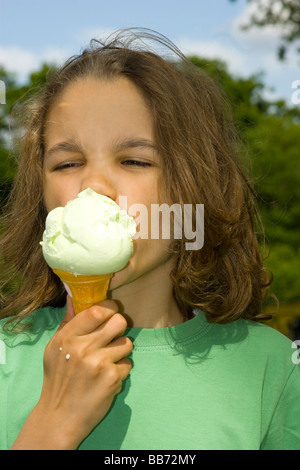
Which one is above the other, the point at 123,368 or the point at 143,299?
the point at 143,299

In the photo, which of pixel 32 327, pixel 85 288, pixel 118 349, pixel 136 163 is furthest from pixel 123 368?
pixel 136 163

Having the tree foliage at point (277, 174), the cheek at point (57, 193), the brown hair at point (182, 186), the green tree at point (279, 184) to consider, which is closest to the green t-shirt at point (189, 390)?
the brown hair at point (182, 186)

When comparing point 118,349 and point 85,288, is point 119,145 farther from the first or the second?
point 118,349

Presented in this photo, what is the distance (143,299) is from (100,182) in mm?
525

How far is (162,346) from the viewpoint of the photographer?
1.83 m

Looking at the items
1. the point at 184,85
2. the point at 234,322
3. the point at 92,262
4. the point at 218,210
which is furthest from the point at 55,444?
the point at 184,85

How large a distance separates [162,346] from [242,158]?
1.11m

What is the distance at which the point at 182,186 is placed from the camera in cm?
190

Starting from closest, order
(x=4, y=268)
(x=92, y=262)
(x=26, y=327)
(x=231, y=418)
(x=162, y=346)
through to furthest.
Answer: (x=92, y=262) < (x=231, y=418) < (x=162, y=346) < (x=26, y=327) < (x=4, y=268)

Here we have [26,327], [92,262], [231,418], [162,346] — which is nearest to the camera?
[92,262]

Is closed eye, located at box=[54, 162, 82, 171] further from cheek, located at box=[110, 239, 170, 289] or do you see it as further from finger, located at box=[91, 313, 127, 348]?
finger, located at box=[91, 313, 127, 348]

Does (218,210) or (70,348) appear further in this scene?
(218,210)

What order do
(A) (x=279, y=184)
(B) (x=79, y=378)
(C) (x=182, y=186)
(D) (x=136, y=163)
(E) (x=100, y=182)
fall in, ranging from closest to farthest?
(B) (x=79, y=378) < (E) (x=100, y=182) < (D) (x=136, y=163) < (C) (x=182, y=186) < (A) (x=279, y=184)

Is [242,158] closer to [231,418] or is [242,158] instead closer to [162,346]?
[162,346]
